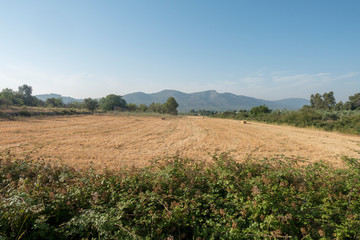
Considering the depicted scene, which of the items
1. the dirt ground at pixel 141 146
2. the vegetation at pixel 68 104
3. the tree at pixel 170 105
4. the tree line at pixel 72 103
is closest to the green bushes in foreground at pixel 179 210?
the dirt ground at pixel 141 146

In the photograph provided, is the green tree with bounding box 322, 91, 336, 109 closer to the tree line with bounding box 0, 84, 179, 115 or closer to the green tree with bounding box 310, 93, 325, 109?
the green tree with bounding box 310, 93, 325, 109

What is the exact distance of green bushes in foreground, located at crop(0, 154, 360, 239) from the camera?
2238mm

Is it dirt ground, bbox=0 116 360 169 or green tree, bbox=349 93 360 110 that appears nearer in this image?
dirt ground, bbox=0 116 360 169

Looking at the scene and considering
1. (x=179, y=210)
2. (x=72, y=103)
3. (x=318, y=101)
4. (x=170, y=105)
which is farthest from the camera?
(x=170, y=105)

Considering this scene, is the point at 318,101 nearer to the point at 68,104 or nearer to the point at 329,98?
the point at 329,98

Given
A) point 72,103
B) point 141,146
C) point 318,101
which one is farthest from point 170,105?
point 141,146

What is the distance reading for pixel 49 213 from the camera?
2602 mm

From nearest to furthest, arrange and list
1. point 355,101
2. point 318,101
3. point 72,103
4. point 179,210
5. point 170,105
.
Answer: point 179,210
point 355,101
point 318,101
point 72,103
point 170,105

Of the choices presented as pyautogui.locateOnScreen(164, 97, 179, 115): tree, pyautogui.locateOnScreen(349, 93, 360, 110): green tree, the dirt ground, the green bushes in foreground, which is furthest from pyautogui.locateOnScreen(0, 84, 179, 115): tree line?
pyautogui.locateOnScreen(349, 93, 360, 110): green tree

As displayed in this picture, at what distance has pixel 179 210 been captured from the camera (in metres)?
2.58

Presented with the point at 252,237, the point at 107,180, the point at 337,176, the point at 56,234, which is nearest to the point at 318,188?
the point at 337,176

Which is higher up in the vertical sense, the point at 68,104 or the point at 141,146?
the point at 68,104

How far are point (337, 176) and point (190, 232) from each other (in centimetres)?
378

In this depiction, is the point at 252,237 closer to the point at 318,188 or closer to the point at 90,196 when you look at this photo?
the point at 318,188
